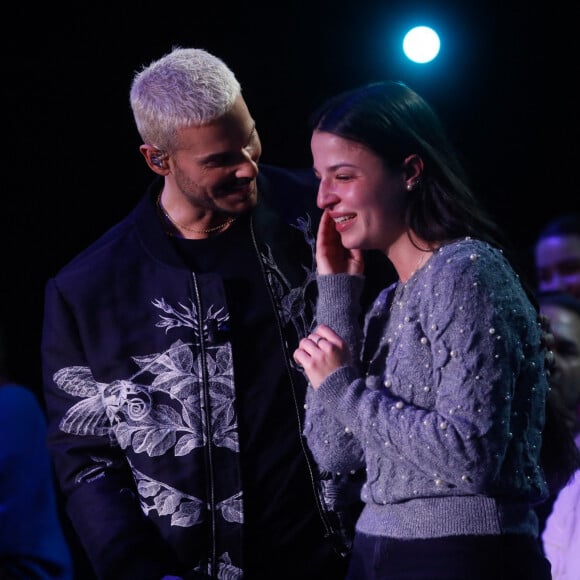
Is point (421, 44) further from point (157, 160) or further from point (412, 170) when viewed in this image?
point (412, 170)

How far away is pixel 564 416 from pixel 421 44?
2693 mm

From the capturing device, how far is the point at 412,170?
2.24 m

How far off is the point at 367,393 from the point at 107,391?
3.09 feet

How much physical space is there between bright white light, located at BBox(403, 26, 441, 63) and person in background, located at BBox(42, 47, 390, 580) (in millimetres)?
1858

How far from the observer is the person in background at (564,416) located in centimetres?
279

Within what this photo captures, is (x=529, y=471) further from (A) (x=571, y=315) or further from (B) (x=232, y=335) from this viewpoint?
(A) (x=571, y=315)

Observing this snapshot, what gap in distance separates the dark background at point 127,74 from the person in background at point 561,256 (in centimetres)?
85

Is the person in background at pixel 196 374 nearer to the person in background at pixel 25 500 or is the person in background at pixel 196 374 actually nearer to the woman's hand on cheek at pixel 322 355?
the woman's hand on cheek at pixel 322 355

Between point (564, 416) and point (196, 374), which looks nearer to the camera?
point (564, 416)

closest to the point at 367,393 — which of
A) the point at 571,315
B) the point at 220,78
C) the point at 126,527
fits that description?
the point at 126,527

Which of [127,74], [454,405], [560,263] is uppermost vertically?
[127,74]

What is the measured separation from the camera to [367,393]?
6.77ft

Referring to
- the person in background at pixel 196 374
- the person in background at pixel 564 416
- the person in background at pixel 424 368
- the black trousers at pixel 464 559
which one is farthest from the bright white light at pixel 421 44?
the black trousers at pixel 464 559

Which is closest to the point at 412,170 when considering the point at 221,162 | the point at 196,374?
the point at 221,162
